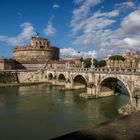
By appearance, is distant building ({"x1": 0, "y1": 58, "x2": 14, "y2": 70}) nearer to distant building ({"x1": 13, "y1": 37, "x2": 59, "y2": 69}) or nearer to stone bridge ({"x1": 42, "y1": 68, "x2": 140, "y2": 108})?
distant building ({"x1": 13, "y1": 37, "x2": 59, "y2": 69})

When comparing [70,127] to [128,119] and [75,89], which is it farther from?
[75,89]

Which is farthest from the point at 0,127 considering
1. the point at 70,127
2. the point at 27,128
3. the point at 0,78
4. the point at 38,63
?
the point at 38,63

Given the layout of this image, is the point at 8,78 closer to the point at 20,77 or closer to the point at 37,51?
the point at 20,77

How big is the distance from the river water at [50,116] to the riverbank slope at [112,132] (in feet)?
18.2

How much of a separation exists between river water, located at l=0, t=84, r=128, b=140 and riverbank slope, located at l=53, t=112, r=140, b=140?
5.55 m

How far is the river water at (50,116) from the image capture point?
52.8ft

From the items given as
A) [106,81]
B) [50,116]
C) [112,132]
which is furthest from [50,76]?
[112,132]

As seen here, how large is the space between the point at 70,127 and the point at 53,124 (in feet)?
5.20

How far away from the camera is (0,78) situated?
4834 cm

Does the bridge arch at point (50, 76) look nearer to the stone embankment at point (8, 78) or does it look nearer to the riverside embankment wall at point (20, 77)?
the riverside embankment wall at point (20, 77)

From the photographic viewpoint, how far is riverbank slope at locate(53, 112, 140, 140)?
930 cm

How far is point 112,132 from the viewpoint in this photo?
10.0 meters

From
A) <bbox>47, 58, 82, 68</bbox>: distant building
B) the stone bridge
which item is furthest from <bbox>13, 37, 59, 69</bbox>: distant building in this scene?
the stone bridge

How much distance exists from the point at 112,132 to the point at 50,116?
11205 millimetres
